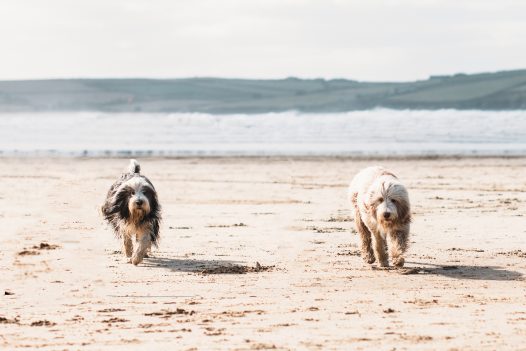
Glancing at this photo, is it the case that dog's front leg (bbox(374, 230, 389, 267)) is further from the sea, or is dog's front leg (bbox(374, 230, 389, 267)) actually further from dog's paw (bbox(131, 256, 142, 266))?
the sea

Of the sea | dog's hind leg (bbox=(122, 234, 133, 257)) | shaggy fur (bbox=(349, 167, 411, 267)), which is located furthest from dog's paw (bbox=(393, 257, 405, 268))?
the sea

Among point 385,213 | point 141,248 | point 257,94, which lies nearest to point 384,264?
point 385,213

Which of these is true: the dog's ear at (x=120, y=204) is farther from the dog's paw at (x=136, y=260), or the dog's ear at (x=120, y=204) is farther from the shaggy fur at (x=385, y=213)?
the shaggy fur at (x=385, y=213)

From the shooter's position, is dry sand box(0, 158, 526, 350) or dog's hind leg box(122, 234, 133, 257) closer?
dry sand box(0, 158, 526, 350)

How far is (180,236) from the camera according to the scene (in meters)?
15.0

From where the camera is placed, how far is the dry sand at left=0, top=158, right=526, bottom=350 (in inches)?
321

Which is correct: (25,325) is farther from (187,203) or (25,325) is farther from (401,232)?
(187,203)

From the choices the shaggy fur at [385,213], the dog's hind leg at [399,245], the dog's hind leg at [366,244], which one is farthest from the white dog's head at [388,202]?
the dog's hind leg at [366,244]

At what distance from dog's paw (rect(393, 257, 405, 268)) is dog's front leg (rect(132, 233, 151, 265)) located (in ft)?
9.50

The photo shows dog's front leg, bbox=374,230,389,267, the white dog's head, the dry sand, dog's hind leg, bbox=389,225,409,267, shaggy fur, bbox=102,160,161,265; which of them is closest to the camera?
the dry sand

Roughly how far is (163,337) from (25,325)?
1.24m

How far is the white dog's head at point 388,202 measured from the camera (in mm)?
11562

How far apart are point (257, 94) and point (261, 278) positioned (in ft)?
240

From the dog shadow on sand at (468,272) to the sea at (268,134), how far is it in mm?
26753
